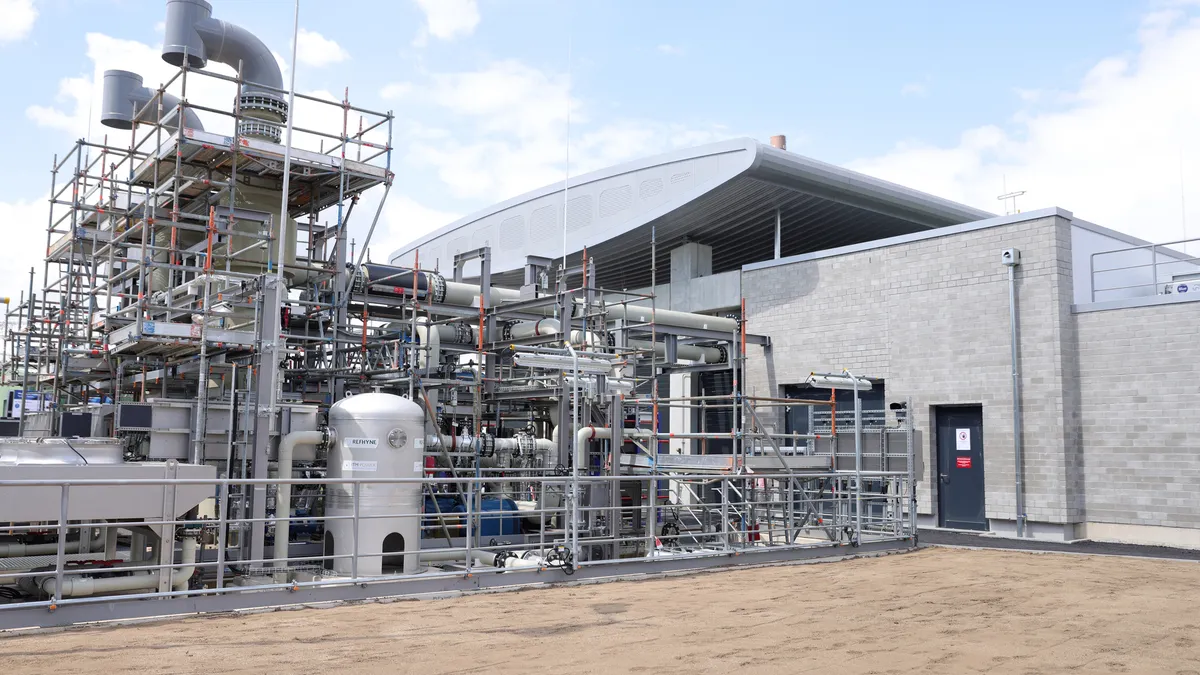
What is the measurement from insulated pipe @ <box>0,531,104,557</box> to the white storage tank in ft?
9.48

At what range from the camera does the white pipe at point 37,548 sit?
12.2 m

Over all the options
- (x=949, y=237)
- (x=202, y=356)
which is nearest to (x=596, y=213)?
(x=949, y=237)

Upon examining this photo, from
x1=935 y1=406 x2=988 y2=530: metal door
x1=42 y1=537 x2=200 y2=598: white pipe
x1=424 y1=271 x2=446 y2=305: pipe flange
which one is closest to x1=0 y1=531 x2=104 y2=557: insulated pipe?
x1=42 y1=537 x2=200 y2=598: white pipe

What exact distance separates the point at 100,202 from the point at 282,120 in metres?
4.12

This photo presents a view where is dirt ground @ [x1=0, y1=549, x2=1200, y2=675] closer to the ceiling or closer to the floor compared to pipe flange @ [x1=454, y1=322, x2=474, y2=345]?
closer to the floor

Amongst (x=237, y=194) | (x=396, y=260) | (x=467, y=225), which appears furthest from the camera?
(x=396, y=260)

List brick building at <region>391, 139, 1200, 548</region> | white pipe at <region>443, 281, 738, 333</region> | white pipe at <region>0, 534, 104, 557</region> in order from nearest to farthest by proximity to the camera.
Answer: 1. white pipe at <region>0, 534, 104, 557</region>
2. brick building at <region>391, 139, 1200, 548</region>
3. white pipe at <region>443, 281, 738, 333</region>

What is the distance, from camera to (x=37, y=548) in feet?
40.7

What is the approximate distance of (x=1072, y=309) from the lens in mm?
18281

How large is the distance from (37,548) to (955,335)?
1608 centimetres

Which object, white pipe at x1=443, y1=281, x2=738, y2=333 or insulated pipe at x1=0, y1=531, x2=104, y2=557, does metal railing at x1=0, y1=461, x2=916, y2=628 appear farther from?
white pipe at x1=443, y1=281, x2=738, y2=333

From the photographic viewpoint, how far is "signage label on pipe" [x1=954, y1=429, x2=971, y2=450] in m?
19.2

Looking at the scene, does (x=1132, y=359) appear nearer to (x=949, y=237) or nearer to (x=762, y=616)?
(x=949, y=237)

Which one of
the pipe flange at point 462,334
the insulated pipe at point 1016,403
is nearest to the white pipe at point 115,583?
the pipe flange at point 462,334
